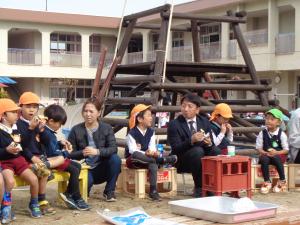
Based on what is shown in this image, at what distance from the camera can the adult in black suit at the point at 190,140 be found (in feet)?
22.4

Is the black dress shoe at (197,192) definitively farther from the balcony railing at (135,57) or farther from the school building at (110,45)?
the balcony railing at (135,57)

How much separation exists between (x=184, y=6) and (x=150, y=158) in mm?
26132

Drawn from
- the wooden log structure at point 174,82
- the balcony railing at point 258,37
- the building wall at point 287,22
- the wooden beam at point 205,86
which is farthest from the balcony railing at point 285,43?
the wooden beam at point 205,86

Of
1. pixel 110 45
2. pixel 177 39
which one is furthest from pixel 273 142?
pixel 110 45

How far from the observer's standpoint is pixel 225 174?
6449 millimetres

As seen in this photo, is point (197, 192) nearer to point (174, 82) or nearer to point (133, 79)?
point (133, 79)

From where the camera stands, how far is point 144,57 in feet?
118

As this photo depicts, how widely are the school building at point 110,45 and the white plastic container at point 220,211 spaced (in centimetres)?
2173

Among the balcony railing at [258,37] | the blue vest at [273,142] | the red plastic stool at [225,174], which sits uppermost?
the balcony railing at [258,37]

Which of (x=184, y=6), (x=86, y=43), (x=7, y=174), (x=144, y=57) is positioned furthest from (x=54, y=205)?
(x=86, y=43)

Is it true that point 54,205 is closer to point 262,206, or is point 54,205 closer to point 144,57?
point 262,206

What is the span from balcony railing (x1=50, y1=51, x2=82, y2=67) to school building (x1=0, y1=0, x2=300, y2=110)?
0.22 feet

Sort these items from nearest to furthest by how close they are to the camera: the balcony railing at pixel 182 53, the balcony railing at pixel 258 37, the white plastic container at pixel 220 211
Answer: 1. the white plastic container at pixel 220 211
2. the balcony railing at pixel 258 37
3. the balcony railing at pixel 182 53

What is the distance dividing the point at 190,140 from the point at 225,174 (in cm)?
63
